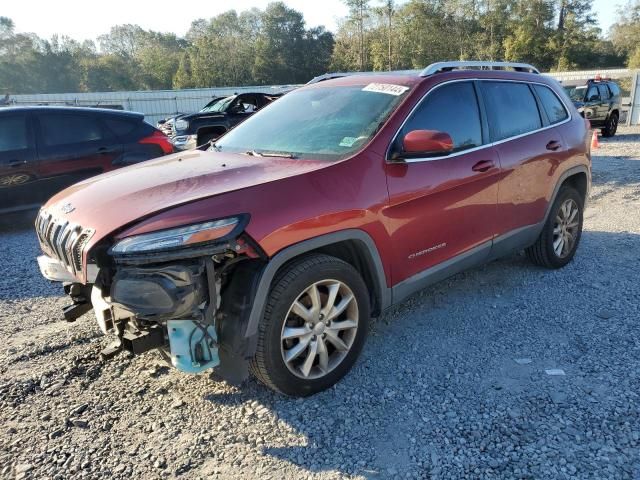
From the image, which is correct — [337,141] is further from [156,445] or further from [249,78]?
[249,78]

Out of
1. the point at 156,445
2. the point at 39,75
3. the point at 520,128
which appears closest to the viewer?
the point at 156,445

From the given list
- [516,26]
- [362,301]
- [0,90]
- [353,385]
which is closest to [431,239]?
[362,301]

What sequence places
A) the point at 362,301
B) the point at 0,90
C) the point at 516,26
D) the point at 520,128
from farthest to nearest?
1. the point at 0,90
2. the point at 516,26
3. the point at 520,128
4. the point at 362,301

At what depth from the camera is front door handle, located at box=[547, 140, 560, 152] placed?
14.5 feet

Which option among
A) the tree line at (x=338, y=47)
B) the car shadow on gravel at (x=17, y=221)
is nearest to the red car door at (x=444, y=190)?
the car shadow on gravel at (x=17, y=221)

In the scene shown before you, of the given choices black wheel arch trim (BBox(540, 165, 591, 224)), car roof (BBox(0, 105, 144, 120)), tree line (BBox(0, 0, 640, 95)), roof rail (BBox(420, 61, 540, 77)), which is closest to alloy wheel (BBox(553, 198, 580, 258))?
black wheel arch trim (BBox(540, 165, 591, 224))

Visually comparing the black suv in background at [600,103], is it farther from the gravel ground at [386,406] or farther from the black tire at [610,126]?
the gravel ground at [386,406]

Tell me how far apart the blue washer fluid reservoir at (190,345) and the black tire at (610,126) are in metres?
17.5

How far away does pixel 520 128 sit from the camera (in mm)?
4211

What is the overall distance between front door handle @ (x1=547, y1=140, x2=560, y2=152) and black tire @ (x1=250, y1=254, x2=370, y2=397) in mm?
2490

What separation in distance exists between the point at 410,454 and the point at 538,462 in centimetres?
60

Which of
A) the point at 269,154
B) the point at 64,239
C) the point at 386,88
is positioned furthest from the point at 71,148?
the point at 386,88

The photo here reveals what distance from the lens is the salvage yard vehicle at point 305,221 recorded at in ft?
7.88

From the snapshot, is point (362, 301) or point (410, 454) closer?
point (410, 454)
